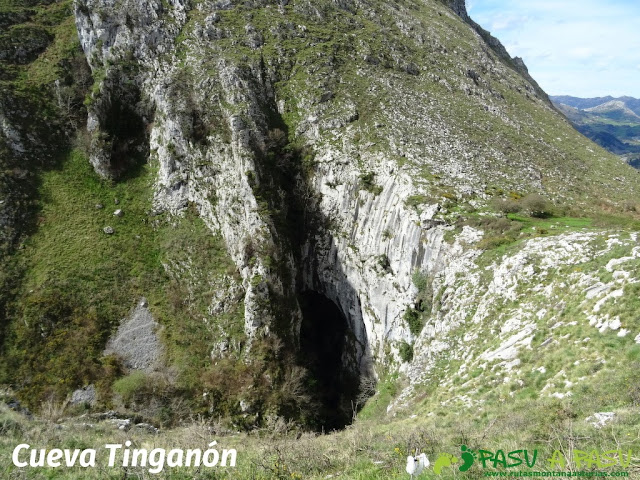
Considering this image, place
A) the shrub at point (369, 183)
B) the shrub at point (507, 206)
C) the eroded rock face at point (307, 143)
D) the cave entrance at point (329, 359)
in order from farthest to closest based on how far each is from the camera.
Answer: the shrub at point (369, 183) → the cave entrance at point (329, 359) → the eroded rock face at point (307, 143) → the shrub at point (507, 206)

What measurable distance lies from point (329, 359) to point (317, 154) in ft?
90.2

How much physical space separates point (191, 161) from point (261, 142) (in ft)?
32.7

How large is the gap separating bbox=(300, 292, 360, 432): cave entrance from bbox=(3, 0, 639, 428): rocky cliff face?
29cm

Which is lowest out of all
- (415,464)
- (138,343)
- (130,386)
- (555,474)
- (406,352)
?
(130,386)

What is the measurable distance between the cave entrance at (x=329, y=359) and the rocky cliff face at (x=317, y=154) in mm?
286

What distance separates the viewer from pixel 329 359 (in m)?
48.4

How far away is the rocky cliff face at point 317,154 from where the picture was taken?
127ft

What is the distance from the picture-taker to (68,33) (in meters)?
59.7

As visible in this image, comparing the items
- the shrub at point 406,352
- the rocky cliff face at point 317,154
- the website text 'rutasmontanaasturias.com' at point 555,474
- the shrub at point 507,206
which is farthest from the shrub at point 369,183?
the website text 'rutasmontanaasturias.com' at point 555,474

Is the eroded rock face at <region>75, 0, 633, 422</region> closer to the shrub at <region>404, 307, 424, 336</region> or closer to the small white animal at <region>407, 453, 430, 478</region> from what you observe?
the shrub at <region>404, 307, 424, 336</region>

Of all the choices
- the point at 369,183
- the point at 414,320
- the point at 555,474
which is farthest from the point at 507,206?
the point at 555,474

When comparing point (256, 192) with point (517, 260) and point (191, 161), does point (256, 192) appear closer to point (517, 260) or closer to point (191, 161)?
point (191, 161)

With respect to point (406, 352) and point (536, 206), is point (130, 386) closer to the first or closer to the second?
point (406, 352)

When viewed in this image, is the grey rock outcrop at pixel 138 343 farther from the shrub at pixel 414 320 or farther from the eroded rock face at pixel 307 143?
the shrub at pixel 414 320
